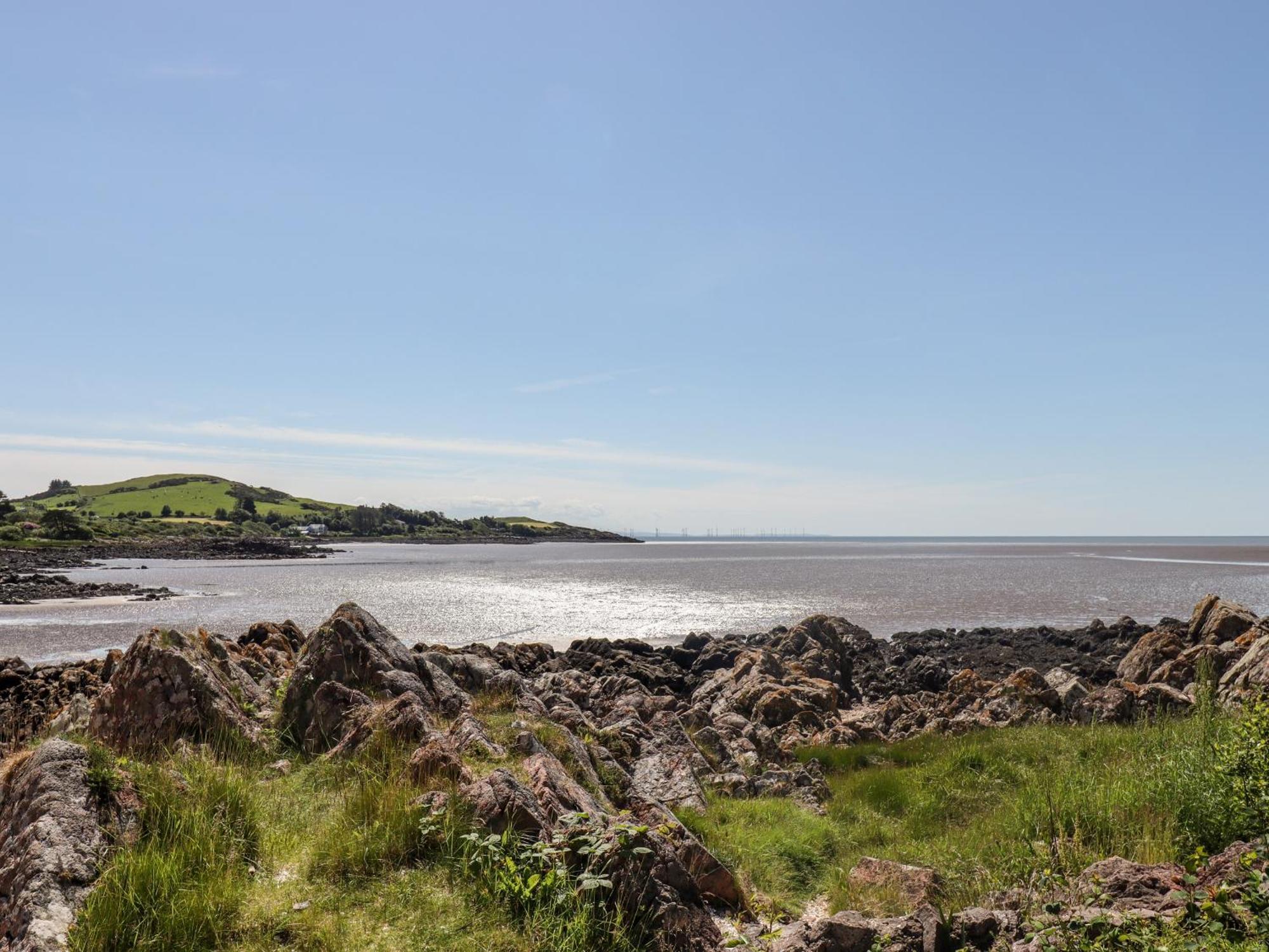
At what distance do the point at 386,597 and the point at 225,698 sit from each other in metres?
59.8

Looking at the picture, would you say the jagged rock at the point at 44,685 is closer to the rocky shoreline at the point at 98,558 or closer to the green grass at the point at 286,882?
the green grass at the point at 286,882

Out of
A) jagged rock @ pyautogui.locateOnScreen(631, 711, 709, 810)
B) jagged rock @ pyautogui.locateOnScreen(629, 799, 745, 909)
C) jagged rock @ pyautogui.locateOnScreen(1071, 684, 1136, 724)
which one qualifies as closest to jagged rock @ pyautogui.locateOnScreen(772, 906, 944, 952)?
jagged rock @ pyautogui.locateOnScreen(629, 799, 745, 909)

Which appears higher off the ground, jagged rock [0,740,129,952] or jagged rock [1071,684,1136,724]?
jagged rock [0,740,129,952]

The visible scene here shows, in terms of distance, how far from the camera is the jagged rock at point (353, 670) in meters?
12.0

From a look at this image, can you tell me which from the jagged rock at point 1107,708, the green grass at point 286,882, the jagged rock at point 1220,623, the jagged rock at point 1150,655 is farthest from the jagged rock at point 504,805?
the jagged rock at point 1220,623

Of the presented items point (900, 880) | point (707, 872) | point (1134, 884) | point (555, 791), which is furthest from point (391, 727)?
point (1134, 884)

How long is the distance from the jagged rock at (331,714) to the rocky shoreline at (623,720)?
30mm

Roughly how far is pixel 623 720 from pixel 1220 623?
86.2ft

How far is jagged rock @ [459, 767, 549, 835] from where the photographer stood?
7.31m

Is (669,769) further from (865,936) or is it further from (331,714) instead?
(865,936)

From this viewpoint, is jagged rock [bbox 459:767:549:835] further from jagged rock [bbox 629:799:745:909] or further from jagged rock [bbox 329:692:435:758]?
jagged rock [bbox 329:692:435:758]

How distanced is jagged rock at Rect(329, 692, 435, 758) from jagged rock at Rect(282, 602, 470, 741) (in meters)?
1.56

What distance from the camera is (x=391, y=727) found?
992 cm

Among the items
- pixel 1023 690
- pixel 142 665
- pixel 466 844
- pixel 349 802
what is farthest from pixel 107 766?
pixel 1023 690
